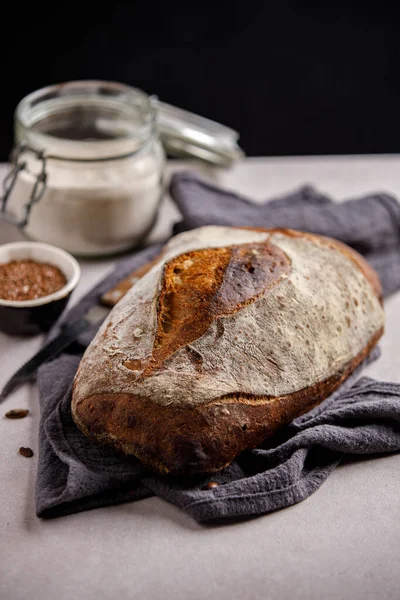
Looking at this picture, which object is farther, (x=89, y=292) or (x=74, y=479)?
(x=89, y=292)

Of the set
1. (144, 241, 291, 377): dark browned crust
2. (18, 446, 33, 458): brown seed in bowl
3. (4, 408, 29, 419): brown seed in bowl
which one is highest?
(144, 241, 291, 377): dark browned crust

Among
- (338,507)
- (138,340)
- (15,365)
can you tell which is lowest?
(15,365)

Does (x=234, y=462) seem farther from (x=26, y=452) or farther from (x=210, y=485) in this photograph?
(x=26, y=452)

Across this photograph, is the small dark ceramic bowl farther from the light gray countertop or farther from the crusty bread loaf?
the light gray countertop

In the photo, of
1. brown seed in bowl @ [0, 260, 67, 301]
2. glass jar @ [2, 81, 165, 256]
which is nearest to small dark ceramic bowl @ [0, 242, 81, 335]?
brown seed in bowl @ [0, 260, 67, 301]

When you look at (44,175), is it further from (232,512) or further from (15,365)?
(232,512)

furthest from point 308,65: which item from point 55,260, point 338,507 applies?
point 338,507

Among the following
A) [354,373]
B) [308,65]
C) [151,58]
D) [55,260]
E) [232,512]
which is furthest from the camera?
[308,65]
